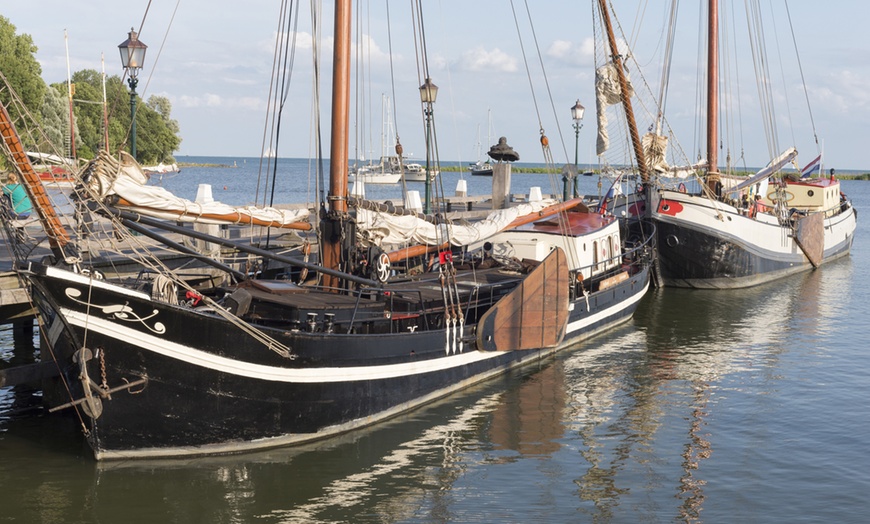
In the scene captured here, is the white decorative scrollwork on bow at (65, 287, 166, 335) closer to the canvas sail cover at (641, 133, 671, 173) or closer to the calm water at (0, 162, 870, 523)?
the calm water at (0, 162, 870, 523)

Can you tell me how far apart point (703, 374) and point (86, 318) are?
13.5m

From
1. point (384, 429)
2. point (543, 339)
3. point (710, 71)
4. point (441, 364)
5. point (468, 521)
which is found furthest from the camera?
point (710, 71)

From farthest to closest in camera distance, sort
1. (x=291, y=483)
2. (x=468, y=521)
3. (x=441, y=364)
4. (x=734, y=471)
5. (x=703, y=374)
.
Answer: (x=703, y=374), (x=441, y=364), (x=734, y=471), (x=291, y=483), (x=468, y=521)

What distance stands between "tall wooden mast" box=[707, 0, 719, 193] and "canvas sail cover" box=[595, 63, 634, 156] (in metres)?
5.67

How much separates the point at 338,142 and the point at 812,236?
27.2 meters

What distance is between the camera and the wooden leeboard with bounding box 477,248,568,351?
17844 mm

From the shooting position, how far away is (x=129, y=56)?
2153 centimetres

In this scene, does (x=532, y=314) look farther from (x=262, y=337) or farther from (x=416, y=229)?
(x=262, y=337)

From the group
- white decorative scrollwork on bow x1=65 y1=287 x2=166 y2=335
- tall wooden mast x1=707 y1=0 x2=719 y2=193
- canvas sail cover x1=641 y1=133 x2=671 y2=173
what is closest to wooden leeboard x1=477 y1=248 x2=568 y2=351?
white decorative scrollwork on bow x1=65 y1=287 x2=166 y2=335

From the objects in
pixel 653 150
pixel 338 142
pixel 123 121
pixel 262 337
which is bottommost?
pixel 262 337

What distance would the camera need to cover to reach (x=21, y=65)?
63875 mm

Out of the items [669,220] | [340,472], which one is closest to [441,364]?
[340,472]

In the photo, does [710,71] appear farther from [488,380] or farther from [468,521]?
[468,521]

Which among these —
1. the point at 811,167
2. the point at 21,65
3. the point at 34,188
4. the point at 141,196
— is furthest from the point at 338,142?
the point at 21,65
